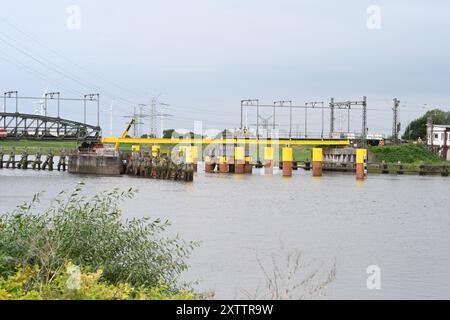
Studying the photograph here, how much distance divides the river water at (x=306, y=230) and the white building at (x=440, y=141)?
4162cm

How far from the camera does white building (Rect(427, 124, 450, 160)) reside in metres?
126

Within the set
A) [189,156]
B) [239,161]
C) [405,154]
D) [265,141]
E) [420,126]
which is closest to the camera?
[189,156]

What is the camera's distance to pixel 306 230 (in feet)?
142

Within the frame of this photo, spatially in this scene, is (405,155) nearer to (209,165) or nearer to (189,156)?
(209,165)

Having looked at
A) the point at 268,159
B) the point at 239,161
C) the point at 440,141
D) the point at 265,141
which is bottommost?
the point at 239,161

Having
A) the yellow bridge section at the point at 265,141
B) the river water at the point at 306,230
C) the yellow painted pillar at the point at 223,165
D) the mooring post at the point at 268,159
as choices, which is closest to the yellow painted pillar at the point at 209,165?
the yellow painted pillar at the point at 223,165

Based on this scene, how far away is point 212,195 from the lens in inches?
2689

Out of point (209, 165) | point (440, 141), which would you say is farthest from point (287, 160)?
point (440, 141)

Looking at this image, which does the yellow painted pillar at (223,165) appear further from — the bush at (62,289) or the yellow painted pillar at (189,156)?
the bush at (62,289)

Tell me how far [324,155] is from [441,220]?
77.4 m

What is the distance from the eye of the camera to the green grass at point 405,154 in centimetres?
11988

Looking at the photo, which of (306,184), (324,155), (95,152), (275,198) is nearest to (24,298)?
(275,198)

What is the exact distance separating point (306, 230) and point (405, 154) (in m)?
80.8
